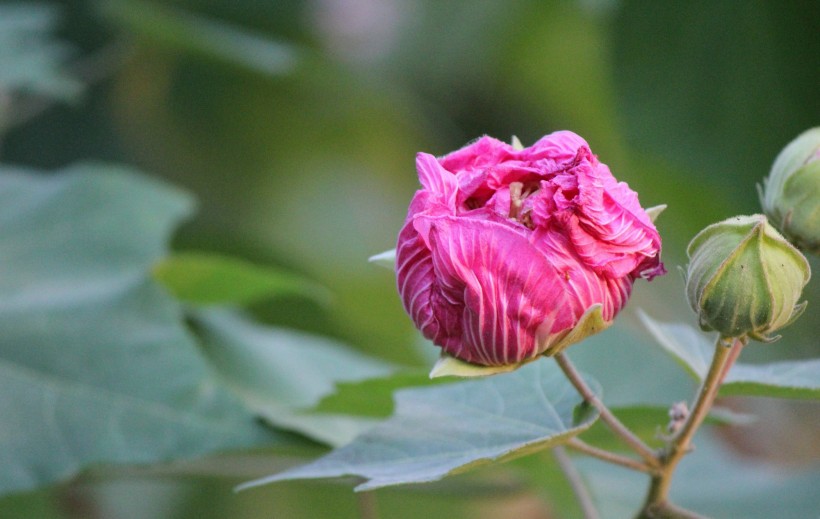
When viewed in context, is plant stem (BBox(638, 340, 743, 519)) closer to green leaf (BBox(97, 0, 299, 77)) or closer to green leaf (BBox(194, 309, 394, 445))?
green leaf (BBox(194, 309, 394, 445))

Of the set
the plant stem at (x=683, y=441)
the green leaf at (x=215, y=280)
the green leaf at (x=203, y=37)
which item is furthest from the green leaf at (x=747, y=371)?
the green leaf at (x=203, y=37)

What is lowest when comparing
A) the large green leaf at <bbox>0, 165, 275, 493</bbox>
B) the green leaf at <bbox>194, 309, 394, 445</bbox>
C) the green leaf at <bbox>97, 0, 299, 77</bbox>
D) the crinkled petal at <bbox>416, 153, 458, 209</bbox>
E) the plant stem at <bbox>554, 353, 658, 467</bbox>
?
the green leaf at <bbox>194, 309, 394, 445</bbox>

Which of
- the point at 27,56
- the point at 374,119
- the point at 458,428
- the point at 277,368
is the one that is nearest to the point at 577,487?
the point at 458,428

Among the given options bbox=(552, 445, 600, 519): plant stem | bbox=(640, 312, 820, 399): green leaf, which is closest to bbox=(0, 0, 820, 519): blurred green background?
bbox=(552, 445, 600, 519): plant stem

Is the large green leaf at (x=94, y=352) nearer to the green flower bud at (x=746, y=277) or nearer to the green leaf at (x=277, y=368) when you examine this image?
the green leaf at (x=277, y=368)

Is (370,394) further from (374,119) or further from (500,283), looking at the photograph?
(374,119)
